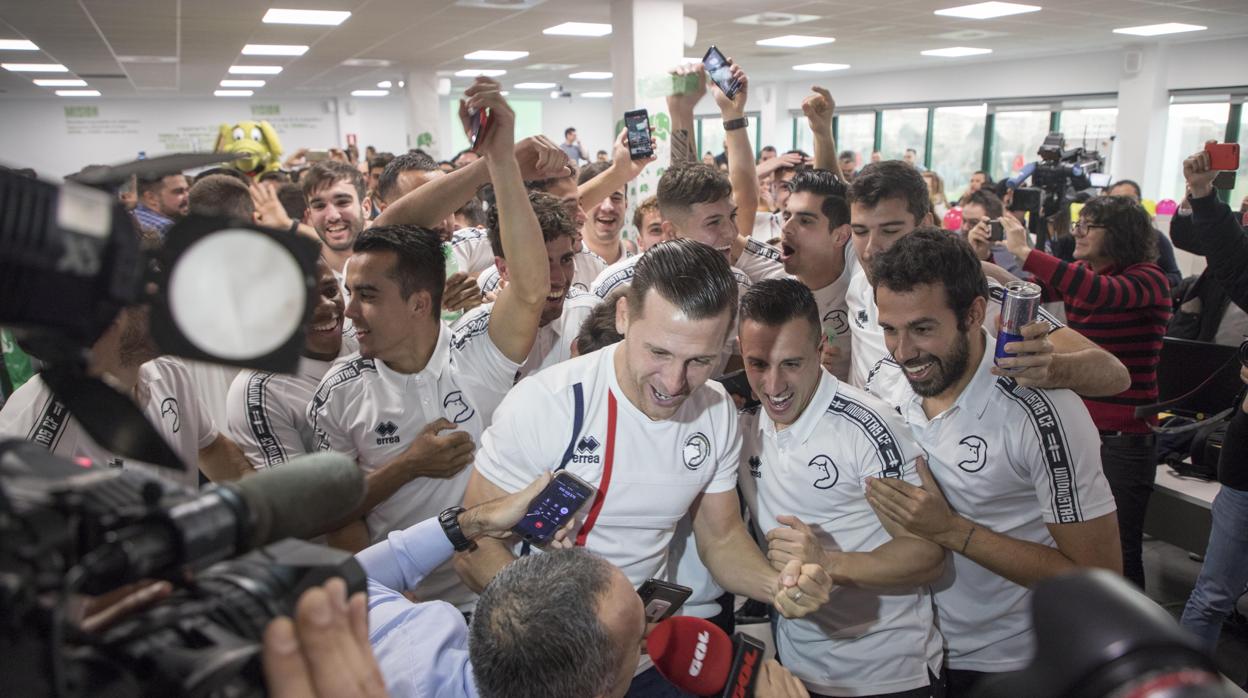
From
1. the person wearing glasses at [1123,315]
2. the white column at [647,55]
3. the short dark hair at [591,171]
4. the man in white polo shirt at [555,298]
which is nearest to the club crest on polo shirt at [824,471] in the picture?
the man in white polo shirt at [555,298]

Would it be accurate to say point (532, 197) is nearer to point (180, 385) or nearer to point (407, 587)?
point (180, 385)

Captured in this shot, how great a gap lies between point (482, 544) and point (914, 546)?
968 millimetres

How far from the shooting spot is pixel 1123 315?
10.4 feet

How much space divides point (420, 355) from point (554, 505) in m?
0.76

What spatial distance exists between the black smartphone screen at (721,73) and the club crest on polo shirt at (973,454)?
7.94 feet

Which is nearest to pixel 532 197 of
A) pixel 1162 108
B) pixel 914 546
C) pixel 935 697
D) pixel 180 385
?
pixel 180 385

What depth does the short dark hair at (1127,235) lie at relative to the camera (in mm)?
3309

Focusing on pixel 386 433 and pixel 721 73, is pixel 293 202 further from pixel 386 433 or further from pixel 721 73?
pixel 386 433

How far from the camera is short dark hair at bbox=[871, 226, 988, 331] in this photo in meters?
1.92

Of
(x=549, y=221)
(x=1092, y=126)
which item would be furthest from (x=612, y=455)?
(x=1092, y=126)

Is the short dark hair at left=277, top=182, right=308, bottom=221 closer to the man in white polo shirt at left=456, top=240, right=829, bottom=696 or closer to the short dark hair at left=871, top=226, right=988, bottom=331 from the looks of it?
the man in white polo shirt at left=456, top=240, right=829, bottom=696

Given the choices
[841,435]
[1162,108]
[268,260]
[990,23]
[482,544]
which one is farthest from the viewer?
[1162,108]

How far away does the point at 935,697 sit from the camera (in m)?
1.90

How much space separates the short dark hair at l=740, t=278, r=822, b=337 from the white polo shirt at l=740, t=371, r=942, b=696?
171 mm
